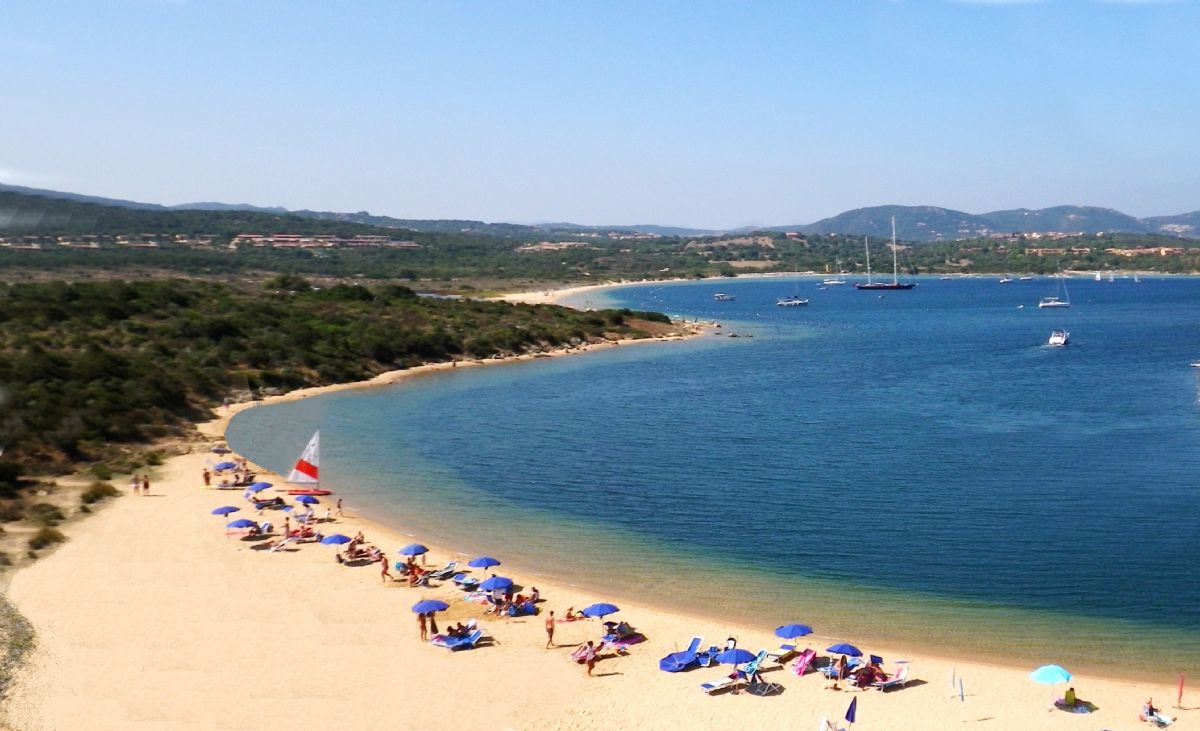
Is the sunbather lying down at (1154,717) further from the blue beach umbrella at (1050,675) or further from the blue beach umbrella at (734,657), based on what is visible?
the blue beach umbrella at (734,657)

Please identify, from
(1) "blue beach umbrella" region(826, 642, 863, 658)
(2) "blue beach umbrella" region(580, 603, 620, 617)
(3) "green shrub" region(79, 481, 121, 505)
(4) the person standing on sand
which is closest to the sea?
(1) "blue beach umbrella" region(826, 642, 863, 658)

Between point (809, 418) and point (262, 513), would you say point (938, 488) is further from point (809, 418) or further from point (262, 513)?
point (262, 513)

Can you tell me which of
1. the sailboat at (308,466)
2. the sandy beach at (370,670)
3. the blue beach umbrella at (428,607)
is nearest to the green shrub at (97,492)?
the sailboat at (308,466)

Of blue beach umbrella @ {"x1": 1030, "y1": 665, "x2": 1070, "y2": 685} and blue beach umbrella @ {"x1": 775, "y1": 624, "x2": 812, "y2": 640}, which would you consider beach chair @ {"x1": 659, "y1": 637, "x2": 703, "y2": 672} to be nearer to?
blue beach umbrella @ {"x1": 775, "y1": 624, "x2": 812, "y2": 640}

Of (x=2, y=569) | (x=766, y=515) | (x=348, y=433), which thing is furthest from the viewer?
(x=348, y=433)

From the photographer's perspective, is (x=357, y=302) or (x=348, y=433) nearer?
(x=348, y=433)

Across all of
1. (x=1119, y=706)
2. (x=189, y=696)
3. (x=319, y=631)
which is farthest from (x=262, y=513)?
(x=1119, y=706)
